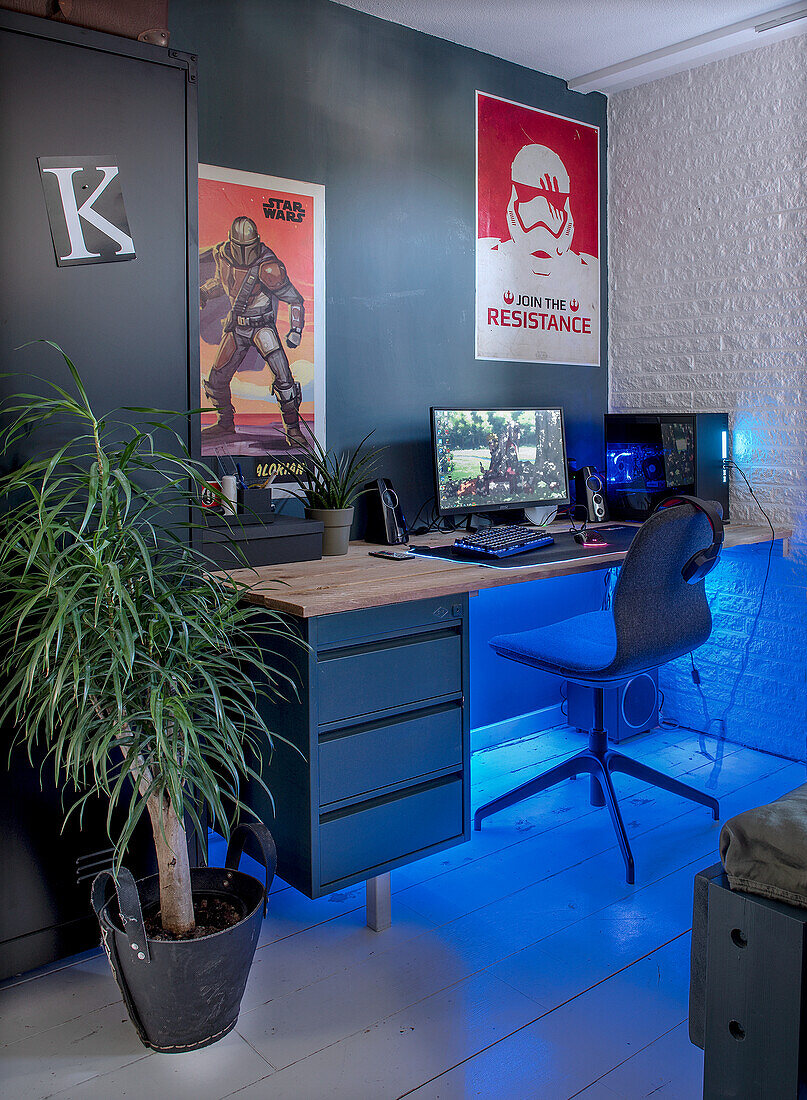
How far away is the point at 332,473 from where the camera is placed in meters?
2.80

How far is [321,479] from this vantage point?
2.80 m

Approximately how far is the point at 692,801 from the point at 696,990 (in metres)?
1.69

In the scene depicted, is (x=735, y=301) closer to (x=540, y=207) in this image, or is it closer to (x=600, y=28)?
(x=540, y=207)

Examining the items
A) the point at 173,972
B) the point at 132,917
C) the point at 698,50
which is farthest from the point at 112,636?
the point at 698,50

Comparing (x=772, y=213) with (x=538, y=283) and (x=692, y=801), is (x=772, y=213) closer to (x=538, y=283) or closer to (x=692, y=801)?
→ (x=538, y=283)

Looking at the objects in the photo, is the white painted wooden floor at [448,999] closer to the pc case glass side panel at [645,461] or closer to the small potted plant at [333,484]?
the small potted plant at [333,484]

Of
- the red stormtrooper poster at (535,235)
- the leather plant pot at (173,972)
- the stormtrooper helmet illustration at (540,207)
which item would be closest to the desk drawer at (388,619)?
the leather plant pot at (173,972)

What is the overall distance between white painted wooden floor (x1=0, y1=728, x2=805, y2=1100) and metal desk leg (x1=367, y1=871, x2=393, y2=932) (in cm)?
3

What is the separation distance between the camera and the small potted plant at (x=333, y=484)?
2.53 metres

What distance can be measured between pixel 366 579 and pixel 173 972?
0.93 metres

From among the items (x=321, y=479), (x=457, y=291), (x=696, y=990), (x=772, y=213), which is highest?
(x=772, y=213)

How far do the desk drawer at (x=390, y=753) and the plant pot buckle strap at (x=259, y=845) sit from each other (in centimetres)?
14

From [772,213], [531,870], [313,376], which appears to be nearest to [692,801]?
[531,870]

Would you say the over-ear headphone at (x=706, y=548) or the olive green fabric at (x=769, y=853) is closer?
the olive green fabric at (x=769, y=853)
